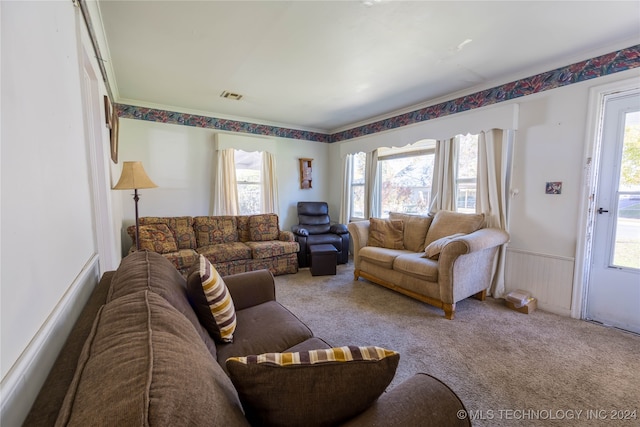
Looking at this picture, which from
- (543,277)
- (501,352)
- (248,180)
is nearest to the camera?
(501,352)

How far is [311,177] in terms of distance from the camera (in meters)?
5.25

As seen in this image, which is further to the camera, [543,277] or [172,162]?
[172,162]

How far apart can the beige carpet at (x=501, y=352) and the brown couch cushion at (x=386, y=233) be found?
0.67m

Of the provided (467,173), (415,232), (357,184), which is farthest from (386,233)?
(357,184)

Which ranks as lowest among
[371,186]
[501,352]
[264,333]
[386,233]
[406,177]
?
[501,352]

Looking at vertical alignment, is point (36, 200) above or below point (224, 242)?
above

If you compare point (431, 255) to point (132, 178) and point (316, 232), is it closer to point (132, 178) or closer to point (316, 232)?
point (316, 232)

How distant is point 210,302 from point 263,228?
2.90 metres

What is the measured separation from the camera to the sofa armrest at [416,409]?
2.14ft

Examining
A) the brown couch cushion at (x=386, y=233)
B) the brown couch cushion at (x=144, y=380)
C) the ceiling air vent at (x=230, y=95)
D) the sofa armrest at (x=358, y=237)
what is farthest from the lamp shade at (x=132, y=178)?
the brown couch cushion at (x=386, y=233)

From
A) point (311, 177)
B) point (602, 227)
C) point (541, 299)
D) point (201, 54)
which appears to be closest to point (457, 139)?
point (602, 227)

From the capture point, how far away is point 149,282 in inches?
40.8

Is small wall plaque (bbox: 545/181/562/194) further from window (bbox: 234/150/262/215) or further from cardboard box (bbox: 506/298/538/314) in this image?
window (bbox: 234/150/262/215)

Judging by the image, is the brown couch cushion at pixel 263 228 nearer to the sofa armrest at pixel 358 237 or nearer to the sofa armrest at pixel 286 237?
the sofa armrest at pixel 286 237
